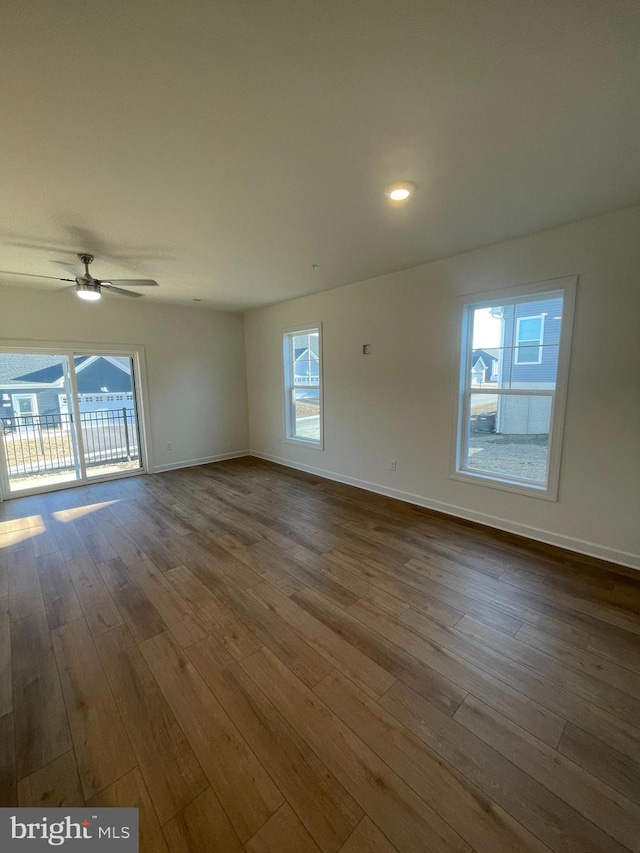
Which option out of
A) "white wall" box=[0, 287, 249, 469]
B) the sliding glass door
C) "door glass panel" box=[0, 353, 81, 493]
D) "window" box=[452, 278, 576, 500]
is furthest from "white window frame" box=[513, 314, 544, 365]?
"door glass panel" box=[0, 353, 81, 493]

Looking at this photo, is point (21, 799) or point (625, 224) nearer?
point (21, 799)

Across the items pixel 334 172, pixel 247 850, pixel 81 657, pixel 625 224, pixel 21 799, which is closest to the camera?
pixel 247 850

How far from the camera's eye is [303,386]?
5.27 metres

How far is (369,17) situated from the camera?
1110mm

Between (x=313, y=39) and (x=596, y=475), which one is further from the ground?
(x=313, y=39)

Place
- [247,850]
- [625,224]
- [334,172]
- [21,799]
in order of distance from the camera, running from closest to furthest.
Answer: [247,850], [21,799], [334,172], [625,224]

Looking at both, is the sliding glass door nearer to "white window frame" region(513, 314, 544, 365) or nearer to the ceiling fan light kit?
the ceiling fan light kit

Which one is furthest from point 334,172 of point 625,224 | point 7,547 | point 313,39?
point 7,547

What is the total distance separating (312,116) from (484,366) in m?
2.56

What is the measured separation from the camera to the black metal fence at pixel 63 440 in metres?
4.39

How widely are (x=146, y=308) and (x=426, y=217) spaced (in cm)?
430

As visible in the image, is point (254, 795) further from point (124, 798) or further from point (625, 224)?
point (625, 224)

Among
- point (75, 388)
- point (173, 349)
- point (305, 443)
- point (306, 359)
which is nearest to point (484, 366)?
point (306, 359)

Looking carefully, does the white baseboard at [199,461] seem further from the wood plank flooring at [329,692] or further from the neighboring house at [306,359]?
the wood plank flooring at [329,692]
